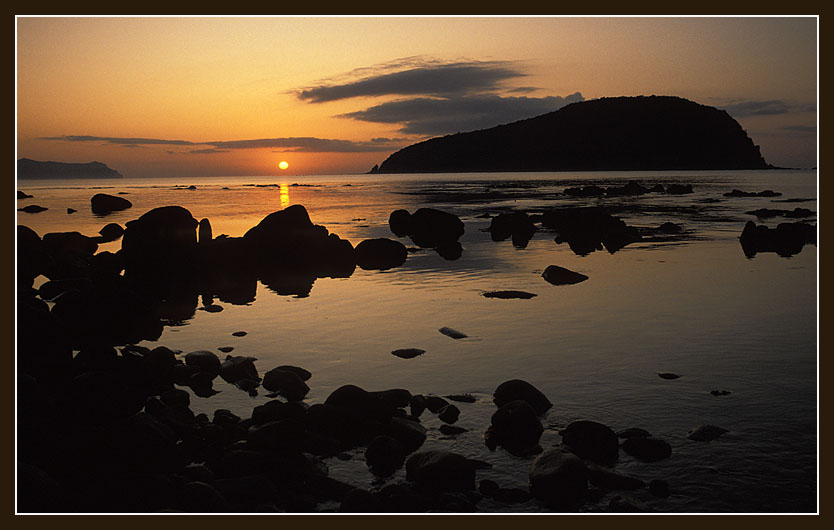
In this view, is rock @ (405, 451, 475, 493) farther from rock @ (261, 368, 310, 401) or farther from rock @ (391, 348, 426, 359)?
rock @ (391, 348, 426, 359)

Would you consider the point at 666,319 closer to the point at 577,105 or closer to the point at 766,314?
the point at 766,314

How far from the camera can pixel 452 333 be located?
534 inches

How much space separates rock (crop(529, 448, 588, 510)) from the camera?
22.5ft

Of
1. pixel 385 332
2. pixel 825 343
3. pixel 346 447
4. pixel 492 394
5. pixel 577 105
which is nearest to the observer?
pixel 825 343

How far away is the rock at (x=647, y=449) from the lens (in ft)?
25.5

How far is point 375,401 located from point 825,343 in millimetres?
5278

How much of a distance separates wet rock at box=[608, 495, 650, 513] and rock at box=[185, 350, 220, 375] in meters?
6.74

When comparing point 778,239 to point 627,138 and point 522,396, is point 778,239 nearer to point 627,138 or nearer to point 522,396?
point 522,396

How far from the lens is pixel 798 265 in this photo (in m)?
22.5

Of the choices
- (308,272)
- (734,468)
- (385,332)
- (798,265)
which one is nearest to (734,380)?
(734,468)

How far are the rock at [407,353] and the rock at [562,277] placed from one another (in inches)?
335

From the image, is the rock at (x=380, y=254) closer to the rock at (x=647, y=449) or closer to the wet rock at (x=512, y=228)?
→ the wet rock at (x=512, y=228)

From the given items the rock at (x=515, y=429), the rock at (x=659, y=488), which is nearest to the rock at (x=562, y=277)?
the rock at (x=515, y=429)

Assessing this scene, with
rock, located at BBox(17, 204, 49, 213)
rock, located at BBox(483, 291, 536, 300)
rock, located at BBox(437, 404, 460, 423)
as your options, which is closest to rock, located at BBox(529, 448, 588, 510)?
rock, located at BBox(437, 404, 460, 423)
